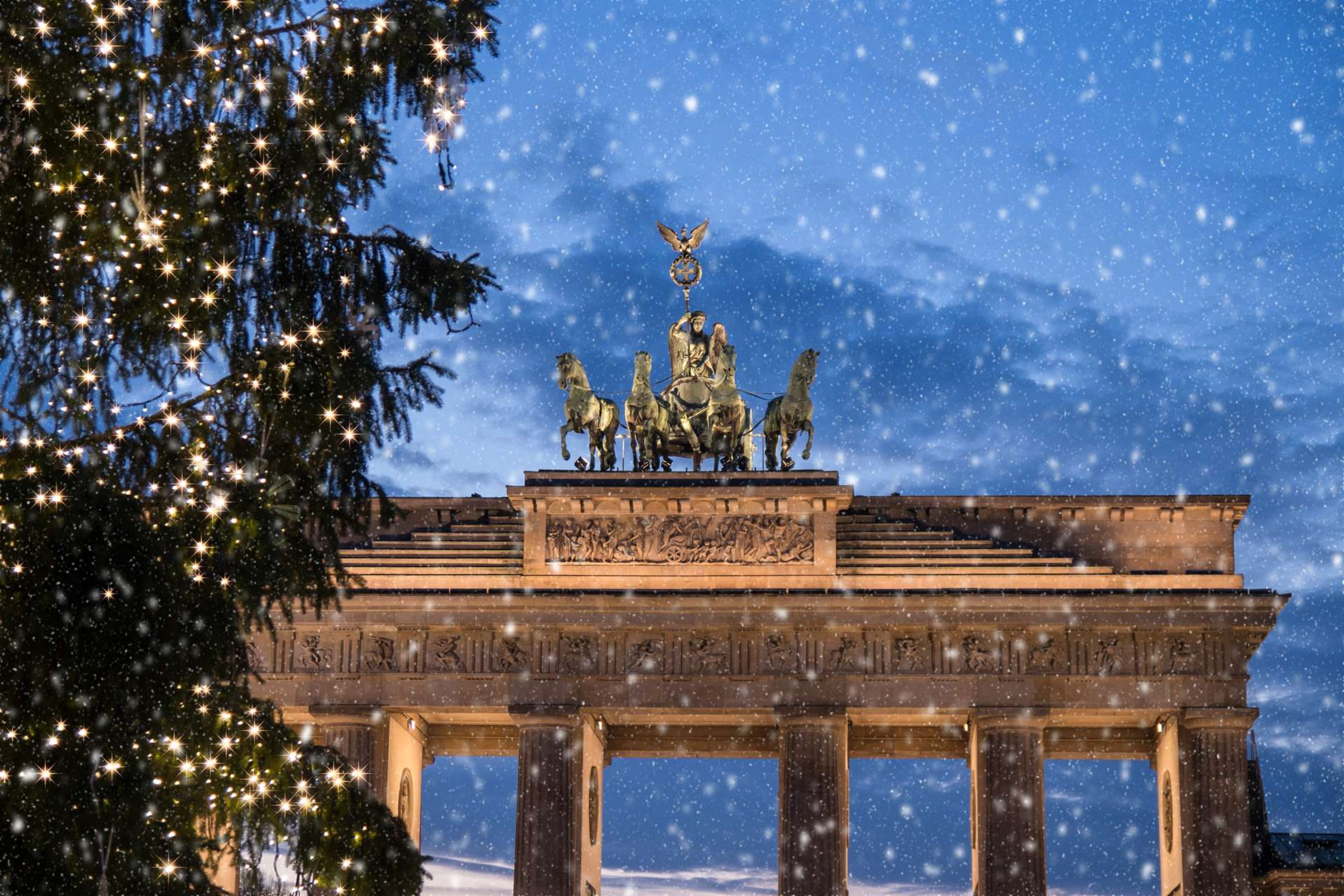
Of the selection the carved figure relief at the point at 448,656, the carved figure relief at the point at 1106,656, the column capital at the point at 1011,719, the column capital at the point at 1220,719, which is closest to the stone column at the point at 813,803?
the column capital at the point at 1011,719

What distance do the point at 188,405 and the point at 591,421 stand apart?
2526 centimetres

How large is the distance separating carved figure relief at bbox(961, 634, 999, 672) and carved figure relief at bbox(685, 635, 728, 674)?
4.31m

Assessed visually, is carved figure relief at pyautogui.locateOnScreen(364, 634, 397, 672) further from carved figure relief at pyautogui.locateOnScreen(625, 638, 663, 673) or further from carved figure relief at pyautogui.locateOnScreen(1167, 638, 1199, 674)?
carved figure relief at pyautogui.locateOnScreen(1167, 638, 1199, 674)

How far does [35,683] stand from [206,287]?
7.41 feet

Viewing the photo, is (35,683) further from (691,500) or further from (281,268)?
(691,500)

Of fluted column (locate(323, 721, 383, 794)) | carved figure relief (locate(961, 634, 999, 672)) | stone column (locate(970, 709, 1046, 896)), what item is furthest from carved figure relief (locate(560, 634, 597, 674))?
stone column (locate(970, 709, 1046, 896))

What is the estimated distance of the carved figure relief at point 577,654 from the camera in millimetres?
33781

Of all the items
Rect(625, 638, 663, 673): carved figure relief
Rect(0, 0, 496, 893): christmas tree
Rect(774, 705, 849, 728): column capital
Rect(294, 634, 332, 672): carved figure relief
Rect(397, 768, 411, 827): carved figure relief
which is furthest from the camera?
Rect(397, 768, 411, 827): carved figure relief

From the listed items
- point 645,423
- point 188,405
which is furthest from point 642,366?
point 188,405

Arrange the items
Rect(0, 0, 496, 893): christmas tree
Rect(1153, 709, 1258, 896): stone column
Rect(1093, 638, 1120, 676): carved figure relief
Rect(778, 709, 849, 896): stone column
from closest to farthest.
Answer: Rect(0, 0, 496, 893): christmas tree, Rect(1153, 709, 1258, 896): stone column, Rect(778, 709, 849, 896): stone column, Rect(1093, 638, 1120, 676): carved figure relief

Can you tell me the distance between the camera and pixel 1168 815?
113ft

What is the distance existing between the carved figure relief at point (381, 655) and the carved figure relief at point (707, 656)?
5302 mm

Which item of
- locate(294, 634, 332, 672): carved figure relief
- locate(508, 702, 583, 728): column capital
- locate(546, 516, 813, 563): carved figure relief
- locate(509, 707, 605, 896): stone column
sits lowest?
locate(509, 707, 605, 896): stone column

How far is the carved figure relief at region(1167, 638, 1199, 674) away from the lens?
3338 centimetres
